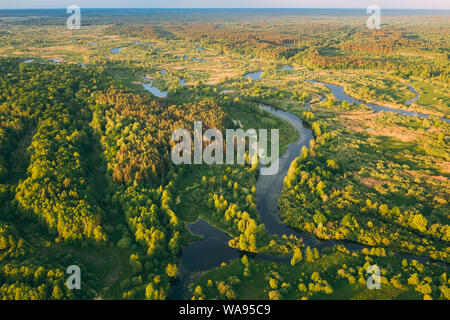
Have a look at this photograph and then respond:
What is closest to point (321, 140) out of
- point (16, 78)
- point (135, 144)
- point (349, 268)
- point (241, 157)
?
point (241, 157)

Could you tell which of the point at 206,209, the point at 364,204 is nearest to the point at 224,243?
the point at 206,209

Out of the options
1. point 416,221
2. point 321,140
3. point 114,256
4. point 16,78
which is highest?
point 16,78

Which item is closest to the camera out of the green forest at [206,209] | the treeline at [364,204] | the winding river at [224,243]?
the green forest at [206,209]

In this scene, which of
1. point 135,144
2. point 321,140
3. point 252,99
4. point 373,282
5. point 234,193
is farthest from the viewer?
point 252,99

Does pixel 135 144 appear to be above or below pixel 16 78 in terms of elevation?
below

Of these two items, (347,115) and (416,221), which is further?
(347,115)

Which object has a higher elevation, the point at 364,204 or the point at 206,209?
the point at 364,204

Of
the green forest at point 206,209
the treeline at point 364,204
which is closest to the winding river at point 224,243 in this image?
the green forest at point 206,209

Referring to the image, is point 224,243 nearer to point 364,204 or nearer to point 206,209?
point 206,209

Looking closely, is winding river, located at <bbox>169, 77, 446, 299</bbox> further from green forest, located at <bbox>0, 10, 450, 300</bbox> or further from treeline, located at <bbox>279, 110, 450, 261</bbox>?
treeline, located at <bbox>279, 110, 450, 261</bbox>

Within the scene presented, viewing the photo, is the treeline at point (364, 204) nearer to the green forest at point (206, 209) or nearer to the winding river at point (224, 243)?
the green forest at point (206, 209)
